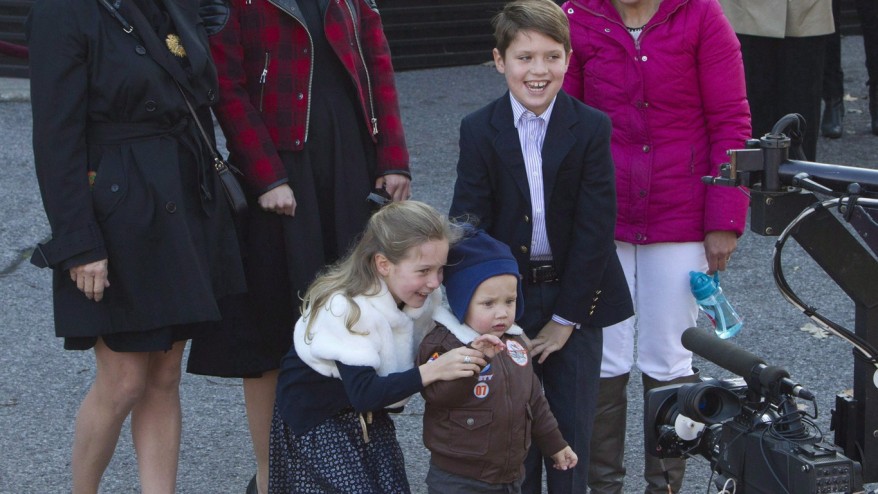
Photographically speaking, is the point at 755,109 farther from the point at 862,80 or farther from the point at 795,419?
the point at 795,419

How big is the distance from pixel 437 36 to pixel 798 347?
5.39 metres

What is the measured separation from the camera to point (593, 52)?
3.57m

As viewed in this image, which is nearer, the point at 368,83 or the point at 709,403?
the point at 709,403

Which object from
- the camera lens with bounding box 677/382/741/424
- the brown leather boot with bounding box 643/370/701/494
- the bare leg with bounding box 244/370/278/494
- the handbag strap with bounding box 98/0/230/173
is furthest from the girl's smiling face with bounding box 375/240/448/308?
the brown leather boot with bounding box 643/370/701/494

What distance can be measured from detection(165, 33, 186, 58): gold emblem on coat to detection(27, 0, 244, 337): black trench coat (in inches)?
0.6

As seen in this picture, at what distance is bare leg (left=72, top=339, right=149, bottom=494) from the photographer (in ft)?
10.8

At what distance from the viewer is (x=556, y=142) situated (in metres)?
3.25

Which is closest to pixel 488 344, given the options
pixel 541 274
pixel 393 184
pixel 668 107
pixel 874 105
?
pixel 541 274

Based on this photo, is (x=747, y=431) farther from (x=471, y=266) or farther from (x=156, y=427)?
(x=156, y=427)

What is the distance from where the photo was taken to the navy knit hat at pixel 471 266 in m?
2.98

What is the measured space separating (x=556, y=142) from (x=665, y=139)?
46 cm

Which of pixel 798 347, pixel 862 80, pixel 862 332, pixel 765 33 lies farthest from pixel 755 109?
pixel 862 332

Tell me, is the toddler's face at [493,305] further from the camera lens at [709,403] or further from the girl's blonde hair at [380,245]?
the camera lens at [709,403]

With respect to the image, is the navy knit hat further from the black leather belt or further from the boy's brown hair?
the boy's brown hair
